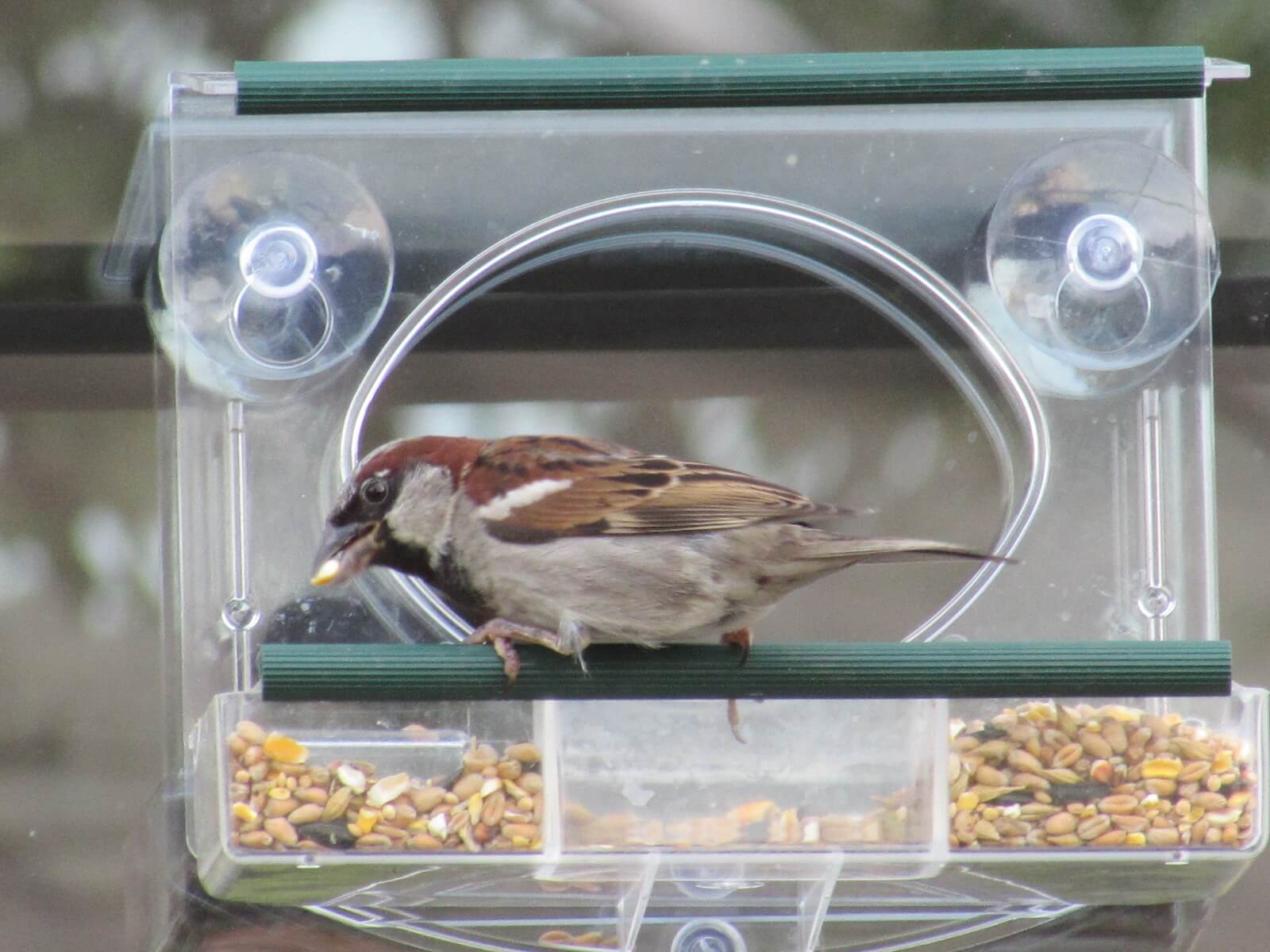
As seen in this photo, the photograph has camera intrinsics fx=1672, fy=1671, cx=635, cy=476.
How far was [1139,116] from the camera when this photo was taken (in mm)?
3248

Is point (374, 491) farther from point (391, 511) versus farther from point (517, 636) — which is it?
point (517, 636)

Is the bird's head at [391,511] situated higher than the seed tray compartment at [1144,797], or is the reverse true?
the bird's head at [391,511]

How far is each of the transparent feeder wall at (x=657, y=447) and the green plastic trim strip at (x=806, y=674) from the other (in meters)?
0.25

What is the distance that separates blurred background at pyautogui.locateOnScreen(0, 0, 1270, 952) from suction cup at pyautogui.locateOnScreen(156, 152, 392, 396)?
0.67 metres

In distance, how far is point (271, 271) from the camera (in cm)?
302

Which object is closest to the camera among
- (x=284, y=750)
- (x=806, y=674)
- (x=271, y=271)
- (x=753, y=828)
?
(x=806, y=674)

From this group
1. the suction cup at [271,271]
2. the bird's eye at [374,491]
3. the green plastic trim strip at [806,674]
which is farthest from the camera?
the suction cup at [271,271]

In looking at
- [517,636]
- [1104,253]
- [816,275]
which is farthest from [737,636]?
[1104,253]

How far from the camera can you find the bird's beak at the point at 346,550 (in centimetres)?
281

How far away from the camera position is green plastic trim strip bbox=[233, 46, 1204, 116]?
286cm

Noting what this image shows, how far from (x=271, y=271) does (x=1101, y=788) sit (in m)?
1.70

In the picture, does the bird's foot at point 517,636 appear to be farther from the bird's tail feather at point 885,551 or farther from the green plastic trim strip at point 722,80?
the green plastic trim strip at point 722,80

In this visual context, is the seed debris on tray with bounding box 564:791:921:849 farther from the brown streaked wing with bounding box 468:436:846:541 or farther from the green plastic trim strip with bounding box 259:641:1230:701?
the brown streaked wing with bounding box 468:436:846:541

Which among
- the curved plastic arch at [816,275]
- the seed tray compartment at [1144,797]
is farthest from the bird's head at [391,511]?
the seed tray compartment at [1144,797]
